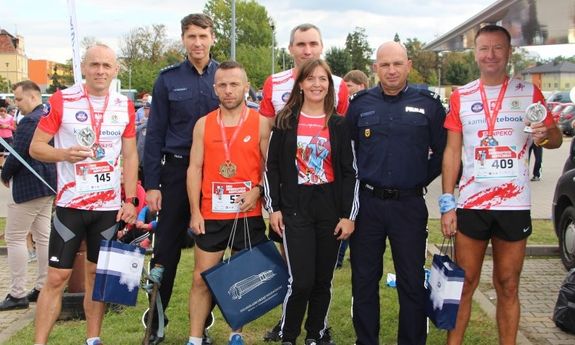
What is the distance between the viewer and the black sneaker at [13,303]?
5.68 m

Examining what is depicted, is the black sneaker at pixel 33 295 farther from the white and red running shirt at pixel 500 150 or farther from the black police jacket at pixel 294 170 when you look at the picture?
the white and red running shirt at pixel 500 150

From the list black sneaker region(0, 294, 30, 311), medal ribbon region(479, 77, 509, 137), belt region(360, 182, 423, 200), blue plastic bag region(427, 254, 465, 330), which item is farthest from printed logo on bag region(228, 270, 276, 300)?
black sneaker region(0, 294, 30, 311)

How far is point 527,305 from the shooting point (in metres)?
5.70

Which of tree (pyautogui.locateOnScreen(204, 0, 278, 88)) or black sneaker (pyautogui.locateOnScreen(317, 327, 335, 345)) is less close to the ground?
tree (pyautogui.locateOnScreen(204, 0, 278, 88))

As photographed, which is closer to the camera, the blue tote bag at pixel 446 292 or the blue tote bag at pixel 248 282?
the blue tote bag at pixel 446 292

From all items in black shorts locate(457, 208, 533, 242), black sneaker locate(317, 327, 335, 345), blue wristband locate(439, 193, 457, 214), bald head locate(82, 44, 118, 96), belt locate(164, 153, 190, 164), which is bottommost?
black sneaker locate(317, 327, 335, 345)

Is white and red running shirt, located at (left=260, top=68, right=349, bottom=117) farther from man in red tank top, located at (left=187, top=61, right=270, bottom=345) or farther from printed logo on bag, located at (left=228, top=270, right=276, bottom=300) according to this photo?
printed logo on bag, located at (left=228, top=270, right=276, bottom=300)

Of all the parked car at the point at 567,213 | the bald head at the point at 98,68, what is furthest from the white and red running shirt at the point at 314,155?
the parked car at the point at 567,213

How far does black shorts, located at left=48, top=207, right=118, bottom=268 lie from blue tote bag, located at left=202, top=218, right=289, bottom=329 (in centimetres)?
75

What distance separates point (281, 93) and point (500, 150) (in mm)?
1656

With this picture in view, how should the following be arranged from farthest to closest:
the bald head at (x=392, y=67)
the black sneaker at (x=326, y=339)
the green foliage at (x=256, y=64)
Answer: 1. the green foliage at (x=256, y=64)
2. the black sneaker at (x=326, y=339)
3. the bald head at (x=392, y=67)

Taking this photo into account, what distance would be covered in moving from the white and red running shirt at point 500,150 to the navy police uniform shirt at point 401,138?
0.80 ft

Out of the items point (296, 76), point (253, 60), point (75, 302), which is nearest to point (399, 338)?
point (296, 76)

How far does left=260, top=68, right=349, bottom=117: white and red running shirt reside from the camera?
15.0 feet
